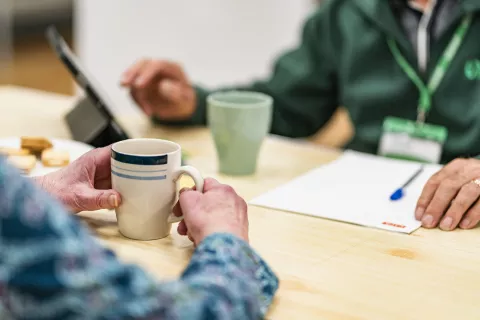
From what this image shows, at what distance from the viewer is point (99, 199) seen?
3.01 feet

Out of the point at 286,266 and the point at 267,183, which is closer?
the point at 286,266

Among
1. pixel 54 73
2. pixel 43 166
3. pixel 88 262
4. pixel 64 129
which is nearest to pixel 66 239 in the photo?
pixel 88 262

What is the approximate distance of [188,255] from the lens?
89 cm

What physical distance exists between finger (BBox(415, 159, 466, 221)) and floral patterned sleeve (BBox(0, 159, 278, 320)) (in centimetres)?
52

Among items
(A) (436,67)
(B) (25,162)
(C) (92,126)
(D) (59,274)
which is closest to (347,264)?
(D) (59,274)

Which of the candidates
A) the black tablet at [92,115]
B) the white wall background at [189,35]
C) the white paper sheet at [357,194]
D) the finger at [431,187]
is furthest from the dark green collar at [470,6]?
the white wall background at [189,35]

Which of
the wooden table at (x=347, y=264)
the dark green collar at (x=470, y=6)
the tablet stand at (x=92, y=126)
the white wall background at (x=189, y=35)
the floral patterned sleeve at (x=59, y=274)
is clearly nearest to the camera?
the floral patterned sleeve at (x=59, y=274)

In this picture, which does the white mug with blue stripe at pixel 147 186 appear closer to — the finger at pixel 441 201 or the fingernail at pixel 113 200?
the fingernail at pixel 113 200

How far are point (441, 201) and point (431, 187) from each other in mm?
29

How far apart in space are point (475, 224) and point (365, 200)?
16 cm

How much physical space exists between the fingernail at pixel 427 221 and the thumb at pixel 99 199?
1.40 feet

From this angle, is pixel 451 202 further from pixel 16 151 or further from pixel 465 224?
pixel 16 151

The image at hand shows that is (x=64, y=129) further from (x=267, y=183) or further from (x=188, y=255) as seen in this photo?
(x=188, y=255)

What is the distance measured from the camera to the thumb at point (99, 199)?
0.91 meters
